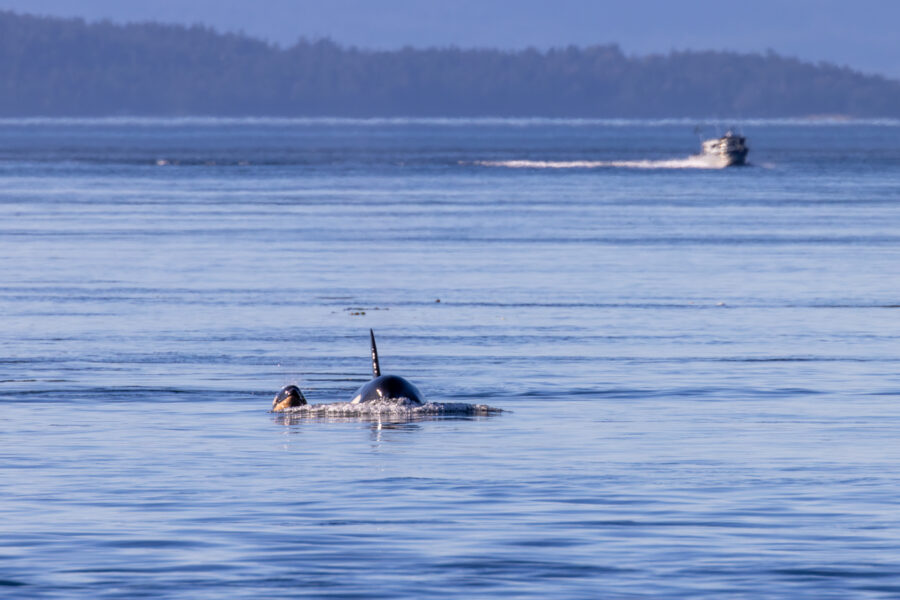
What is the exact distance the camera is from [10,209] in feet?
341

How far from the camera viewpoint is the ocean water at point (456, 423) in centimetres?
1916

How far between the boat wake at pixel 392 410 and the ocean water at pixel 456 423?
34 cm

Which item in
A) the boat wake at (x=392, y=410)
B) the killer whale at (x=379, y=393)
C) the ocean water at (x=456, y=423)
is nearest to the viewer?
the ocean water at (x=456, y=423)

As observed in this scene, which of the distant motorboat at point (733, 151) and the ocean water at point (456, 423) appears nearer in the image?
the ocean water at point (456, 423)

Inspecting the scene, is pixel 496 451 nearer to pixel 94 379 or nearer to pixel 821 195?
pixel 94 379

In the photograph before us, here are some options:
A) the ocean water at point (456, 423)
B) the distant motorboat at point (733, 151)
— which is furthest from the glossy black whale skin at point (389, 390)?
the distant motorboat at point (733, 151)

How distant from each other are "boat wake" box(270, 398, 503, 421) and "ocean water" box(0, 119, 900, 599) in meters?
0.34

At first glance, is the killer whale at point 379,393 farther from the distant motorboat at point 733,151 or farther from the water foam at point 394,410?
the distant motorboat at point 733,151

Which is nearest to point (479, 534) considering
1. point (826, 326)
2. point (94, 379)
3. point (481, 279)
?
point (94, 379)

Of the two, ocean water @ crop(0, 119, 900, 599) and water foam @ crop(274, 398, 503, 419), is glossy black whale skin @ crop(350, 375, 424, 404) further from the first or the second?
ocean water @ crop(0, 119, 900, 599)

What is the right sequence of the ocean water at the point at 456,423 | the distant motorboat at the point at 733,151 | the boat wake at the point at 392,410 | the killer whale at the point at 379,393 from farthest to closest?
the distant motorboat at the point at 733,151 < the killer whale at the point at 379,393 < the boat wake at the point at 392,410 < the ocean water at the point at 456,423

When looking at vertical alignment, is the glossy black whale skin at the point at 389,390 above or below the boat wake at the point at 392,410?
above

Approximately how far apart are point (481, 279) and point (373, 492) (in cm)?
3629

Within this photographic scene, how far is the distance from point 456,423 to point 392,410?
4.58 feet
